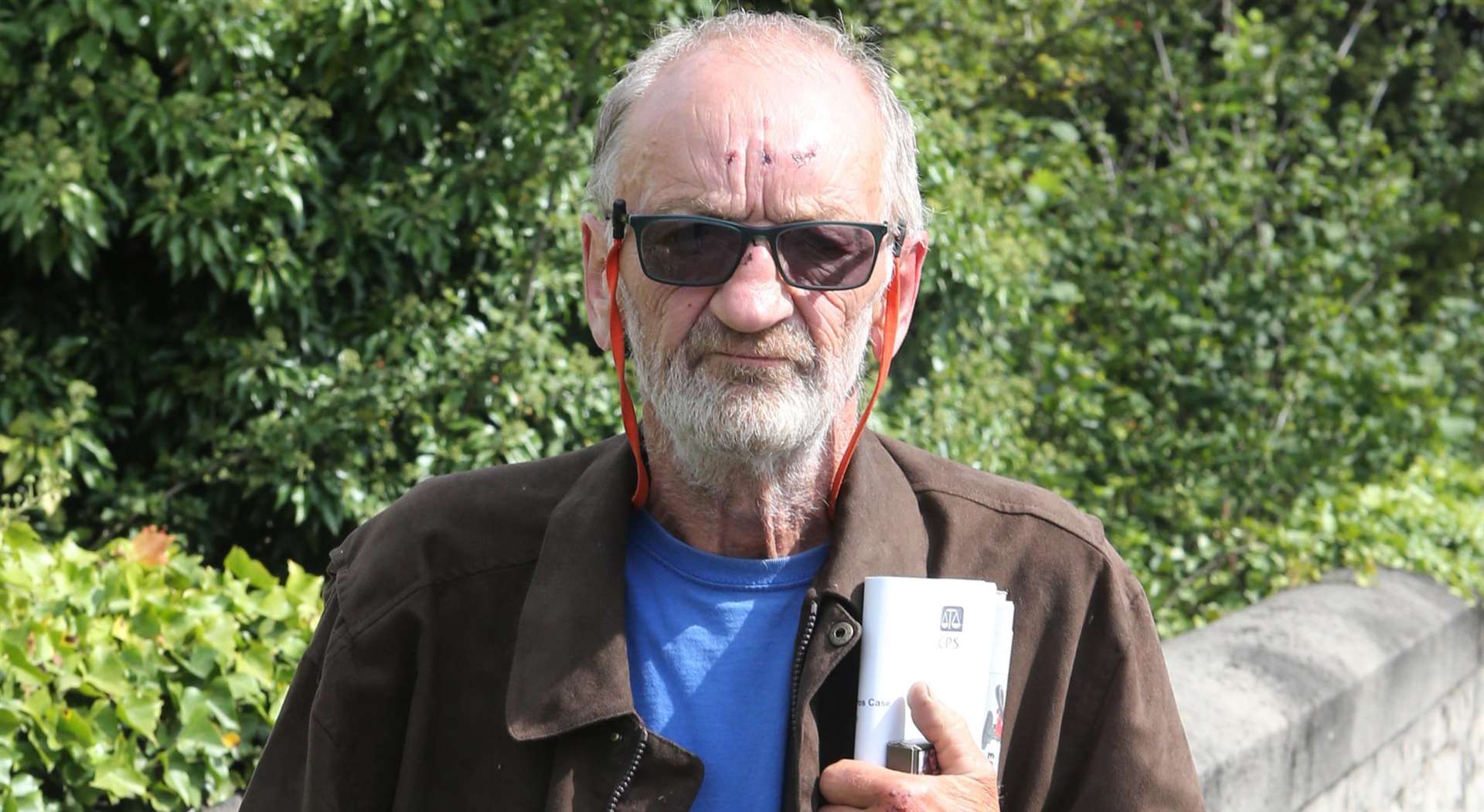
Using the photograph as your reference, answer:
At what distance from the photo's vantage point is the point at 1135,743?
1832 mm

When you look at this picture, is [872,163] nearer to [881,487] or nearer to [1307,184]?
[881,487]

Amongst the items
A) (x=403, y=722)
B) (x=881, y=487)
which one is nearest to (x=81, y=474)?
(x=403, y=722)

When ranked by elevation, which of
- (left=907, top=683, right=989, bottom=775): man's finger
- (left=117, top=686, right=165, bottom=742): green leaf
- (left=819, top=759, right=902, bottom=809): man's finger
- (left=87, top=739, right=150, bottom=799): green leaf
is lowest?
(left=87, top=739, right=150, bottom=799): green leaf

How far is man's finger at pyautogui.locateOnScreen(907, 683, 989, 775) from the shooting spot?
1.64 meters

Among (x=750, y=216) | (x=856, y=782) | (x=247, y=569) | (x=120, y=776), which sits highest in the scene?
(x=750, y=216)

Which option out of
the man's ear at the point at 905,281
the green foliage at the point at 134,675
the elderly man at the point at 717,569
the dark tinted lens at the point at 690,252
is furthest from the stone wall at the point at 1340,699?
the green foliage at the point at 134,675

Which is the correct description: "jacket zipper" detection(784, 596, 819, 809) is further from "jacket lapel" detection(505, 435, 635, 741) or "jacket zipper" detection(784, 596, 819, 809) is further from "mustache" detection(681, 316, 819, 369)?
"mustache" detection(681, 316, 819, 369)

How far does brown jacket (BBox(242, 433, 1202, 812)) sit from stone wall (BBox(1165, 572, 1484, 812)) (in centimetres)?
135

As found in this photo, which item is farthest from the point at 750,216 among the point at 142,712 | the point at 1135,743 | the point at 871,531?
the point at 142,712

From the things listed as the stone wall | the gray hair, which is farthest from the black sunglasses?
the stone wall

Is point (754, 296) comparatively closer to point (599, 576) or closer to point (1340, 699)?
point (599, 576)

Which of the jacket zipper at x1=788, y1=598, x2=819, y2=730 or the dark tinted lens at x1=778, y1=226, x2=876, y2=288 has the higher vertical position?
the dark tinted lens at x1=778, y1=226, x2=876, y2=288

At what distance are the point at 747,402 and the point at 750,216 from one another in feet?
0.75

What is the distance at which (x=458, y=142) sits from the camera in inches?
178
